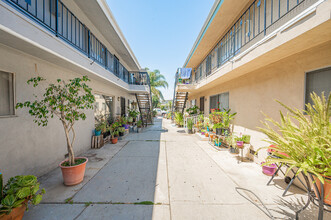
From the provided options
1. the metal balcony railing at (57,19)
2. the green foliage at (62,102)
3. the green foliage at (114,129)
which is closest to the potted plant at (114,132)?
the green foliage at (114,129)

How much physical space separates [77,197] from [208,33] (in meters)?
8.75

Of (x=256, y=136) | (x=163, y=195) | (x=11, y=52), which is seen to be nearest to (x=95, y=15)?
(x=11, y=52)

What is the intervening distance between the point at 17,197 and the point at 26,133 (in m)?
1.94

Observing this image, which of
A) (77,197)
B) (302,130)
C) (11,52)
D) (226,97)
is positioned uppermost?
(11,52)

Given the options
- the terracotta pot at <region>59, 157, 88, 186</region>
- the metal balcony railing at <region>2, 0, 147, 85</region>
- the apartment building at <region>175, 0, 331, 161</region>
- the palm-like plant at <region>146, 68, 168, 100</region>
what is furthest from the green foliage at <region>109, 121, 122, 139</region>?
the palm-like plant at <region>146, 68, 168, 100</region>

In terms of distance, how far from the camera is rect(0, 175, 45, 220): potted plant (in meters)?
1.81

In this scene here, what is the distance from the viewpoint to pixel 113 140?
22.3ft

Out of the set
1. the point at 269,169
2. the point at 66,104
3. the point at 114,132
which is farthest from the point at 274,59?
the point at 114,132

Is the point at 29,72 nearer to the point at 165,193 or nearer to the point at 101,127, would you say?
the point at 101,127

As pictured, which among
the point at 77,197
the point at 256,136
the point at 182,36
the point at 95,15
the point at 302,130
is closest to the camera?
the point at 302,130

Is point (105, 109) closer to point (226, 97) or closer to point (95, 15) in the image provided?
point (95, 15)

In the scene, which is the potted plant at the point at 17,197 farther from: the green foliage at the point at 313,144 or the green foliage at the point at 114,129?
the green foliage at the point at 114,129

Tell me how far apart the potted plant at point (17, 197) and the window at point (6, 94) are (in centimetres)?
174

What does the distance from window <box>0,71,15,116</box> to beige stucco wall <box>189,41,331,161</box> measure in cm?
666
